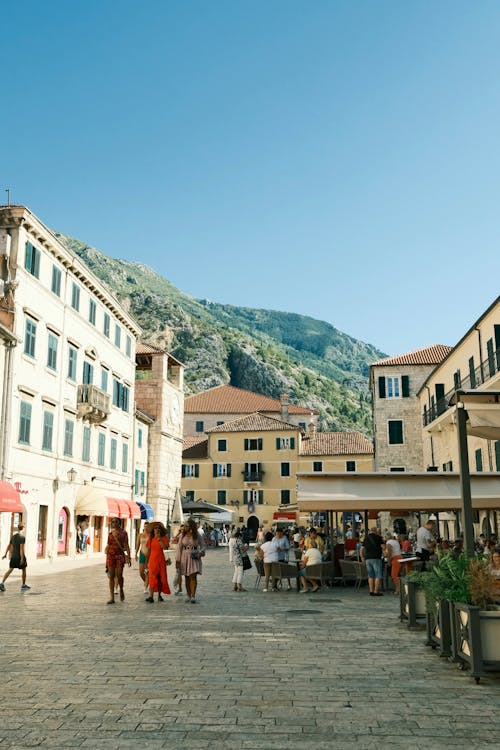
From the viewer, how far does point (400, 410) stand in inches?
1980

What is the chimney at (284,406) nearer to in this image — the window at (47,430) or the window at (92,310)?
the window at (92,310)

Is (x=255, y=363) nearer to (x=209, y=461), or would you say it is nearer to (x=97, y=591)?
(x=209, y=461)

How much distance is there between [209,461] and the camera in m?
74.9

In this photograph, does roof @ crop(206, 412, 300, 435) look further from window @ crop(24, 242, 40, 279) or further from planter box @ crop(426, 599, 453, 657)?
planter box @ crop(426, 599, 453, 657)

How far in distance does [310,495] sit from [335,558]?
4.54m

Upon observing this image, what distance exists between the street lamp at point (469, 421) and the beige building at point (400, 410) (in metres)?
41.2

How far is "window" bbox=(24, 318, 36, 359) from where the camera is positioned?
27.3 meters

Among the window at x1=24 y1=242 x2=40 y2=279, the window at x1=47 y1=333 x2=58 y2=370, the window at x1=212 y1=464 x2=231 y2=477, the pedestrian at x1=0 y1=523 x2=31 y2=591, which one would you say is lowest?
the pedestrian at x1=0 y1=523 x2=31 y2=591

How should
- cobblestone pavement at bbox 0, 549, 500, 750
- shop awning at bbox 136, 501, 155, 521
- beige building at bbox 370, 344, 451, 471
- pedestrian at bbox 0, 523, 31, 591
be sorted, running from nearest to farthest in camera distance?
cobblestone pavement at bbox 0, 549, 500, 750 < pedestrian at bbox 0, 523, 31, 591 < shop awning at bbox 136, 501, 155, 521 < beige building at bbox 370, 344, 451, 471

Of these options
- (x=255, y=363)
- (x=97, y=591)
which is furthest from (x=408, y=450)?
(x=255, y=363)

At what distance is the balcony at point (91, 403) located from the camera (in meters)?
33.1

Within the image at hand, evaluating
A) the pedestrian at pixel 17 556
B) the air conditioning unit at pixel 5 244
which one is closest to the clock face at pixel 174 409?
the air conditioning unit at pixel 5 244

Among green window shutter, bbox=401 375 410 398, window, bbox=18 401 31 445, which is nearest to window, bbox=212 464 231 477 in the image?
green window shutter, bbox=401 375 410 398

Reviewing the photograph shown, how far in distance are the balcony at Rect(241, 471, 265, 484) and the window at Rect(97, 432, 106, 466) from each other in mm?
37170
